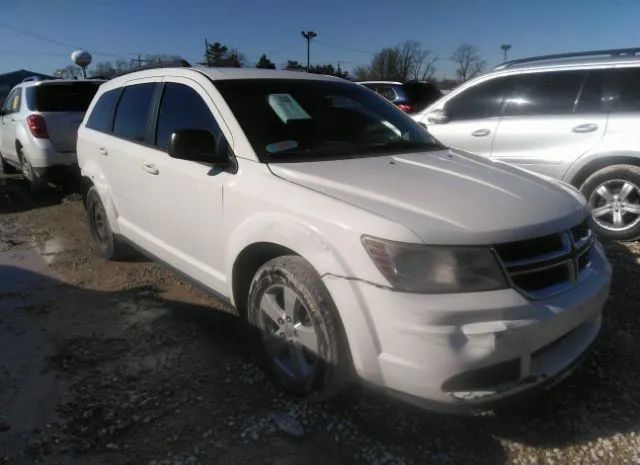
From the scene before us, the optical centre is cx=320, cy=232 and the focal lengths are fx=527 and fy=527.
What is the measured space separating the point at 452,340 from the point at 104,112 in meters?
3.90

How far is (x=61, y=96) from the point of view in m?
7.73

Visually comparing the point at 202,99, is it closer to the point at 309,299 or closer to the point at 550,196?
the point at 309,299

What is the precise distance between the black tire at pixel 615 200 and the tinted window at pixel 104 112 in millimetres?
4446

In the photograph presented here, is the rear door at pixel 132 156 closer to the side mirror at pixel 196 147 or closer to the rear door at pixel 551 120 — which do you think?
the side mirror at pixel 196 147

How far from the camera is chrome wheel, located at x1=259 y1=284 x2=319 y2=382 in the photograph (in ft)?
8.30

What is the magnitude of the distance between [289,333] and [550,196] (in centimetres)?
148

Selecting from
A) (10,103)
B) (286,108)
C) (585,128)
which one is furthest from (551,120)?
(10,103)

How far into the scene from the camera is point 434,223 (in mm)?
2193

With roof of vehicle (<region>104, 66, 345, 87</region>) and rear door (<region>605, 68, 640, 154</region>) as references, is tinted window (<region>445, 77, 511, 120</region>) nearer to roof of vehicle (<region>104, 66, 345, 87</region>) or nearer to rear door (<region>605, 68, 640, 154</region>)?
rear door (<region>605, 68, 640, 154</region>)

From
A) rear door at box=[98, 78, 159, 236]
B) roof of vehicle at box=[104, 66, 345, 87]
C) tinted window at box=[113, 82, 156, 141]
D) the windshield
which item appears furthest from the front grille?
tinted window at box=[113, 82, 156, 141]

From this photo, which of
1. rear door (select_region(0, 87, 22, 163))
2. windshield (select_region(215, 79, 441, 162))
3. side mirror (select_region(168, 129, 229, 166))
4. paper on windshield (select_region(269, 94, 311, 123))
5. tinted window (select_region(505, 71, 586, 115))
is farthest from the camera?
rear door (select_region(0, 87, 22, 163))

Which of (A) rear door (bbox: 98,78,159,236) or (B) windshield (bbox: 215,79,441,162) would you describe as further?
(A) rear door (bbox: 98,78,159,236)

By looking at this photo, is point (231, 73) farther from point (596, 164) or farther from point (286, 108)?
point (596, 164)

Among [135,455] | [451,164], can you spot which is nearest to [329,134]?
[451,164]
